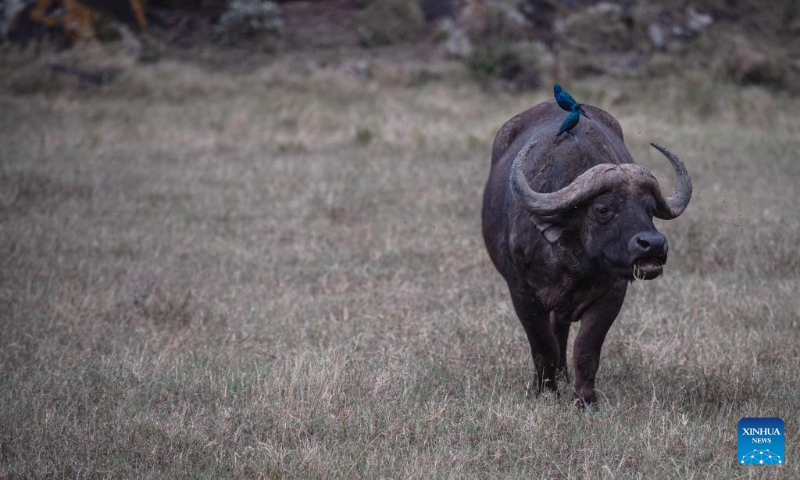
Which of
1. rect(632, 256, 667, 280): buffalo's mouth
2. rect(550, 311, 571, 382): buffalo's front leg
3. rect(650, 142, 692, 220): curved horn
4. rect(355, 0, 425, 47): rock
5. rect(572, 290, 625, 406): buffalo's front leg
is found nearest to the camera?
rect(632, 256, 667, 280): buffalo's mouth

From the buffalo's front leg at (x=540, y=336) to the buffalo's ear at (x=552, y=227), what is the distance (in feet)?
1.84

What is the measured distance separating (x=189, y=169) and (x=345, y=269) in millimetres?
5929

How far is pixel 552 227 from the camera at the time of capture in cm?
486

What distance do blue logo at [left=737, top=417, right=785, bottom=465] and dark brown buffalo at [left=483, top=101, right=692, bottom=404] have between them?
891 mm

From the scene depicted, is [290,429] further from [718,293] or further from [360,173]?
[360,173]

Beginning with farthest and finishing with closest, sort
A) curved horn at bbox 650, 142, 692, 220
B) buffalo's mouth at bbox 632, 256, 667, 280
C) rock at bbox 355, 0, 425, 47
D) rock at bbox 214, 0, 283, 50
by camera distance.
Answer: rock at bbox 355, 0, 425, 47, rock at bbox 214, 0, 283, 50, curved horn at bbox 650, 142, 692, 220, buffalo's mouth at bbox 632, 256, 667, 280

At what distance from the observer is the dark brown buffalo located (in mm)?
4582

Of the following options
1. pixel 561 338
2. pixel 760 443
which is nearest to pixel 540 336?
pixel 561 338

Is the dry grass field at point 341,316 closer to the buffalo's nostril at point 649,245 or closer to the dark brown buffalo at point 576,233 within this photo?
the dark brown buffalo at point 576,233

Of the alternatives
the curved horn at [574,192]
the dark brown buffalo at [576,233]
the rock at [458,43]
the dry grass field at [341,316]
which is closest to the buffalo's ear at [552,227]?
the dark brown buffalo at [576,233]

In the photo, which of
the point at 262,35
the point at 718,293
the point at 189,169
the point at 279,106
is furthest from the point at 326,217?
the point at 262,35

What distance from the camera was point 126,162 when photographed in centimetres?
1444

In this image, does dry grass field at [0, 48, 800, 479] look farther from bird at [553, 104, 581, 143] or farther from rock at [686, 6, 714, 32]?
rock at [686, 6, 714, 32]

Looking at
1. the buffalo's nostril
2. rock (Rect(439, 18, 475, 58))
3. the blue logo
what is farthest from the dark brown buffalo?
rock (Rect(439, 18, 475, 58))
